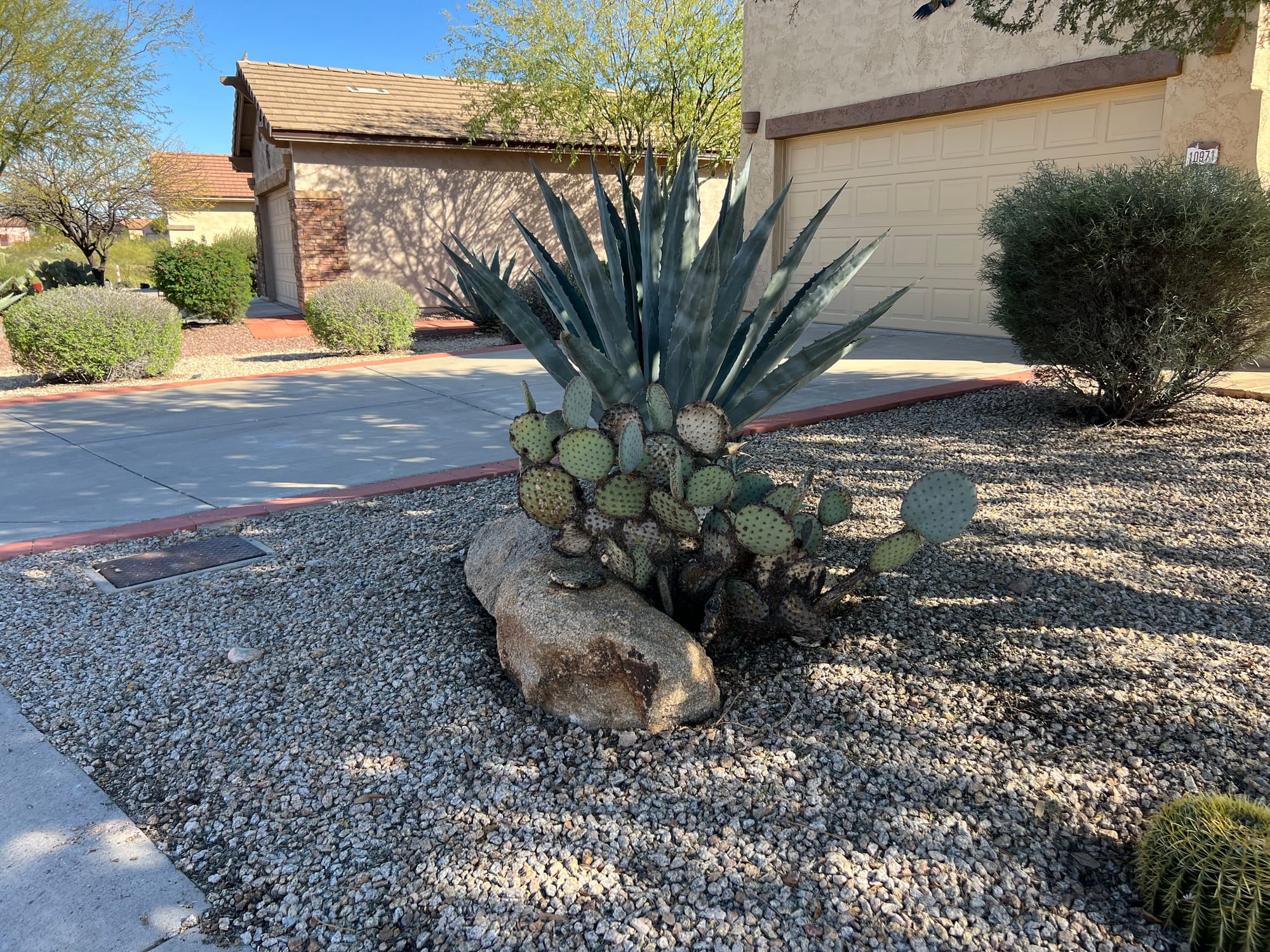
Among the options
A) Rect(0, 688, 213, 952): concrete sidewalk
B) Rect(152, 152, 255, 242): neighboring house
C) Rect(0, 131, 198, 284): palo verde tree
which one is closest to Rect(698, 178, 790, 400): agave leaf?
Rect(0, 688, 213, 952): concrete sidewalk

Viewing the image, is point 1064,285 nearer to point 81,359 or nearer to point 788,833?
point 788,833

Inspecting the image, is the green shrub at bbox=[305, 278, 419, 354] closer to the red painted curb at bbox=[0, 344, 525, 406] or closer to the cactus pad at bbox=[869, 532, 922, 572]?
the red painted curb at bbox=[0, 344, 525, 406]

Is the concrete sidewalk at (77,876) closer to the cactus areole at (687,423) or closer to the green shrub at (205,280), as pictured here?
the cactus areole at (687,423)

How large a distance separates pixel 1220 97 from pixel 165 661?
9.88 m

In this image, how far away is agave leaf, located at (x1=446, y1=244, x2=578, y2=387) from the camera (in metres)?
3.76

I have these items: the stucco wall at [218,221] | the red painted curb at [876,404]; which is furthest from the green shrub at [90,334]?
the stucco wall at [218,221]

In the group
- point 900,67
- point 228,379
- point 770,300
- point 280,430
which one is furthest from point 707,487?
point 900,67

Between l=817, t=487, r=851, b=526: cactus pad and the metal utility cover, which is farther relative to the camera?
the metal utility cover

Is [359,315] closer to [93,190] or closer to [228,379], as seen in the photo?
[228,379]

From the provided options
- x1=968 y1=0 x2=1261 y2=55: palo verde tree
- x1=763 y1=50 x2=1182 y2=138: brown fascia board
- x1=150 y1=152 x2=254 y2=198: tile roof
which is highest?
x1=150 y1=152 x2=254 y2=198: tile roof

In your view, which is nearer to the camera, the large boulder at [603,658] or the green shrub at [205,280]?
the large boulder at [603,658]

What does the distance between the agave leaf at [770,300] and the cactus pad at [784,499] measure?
2.06 feet

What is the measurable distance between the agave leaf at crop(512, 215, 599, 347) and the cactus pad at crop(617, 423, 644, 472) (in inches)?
A: 34.2

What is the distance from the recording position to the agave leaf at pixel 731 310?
368cm
